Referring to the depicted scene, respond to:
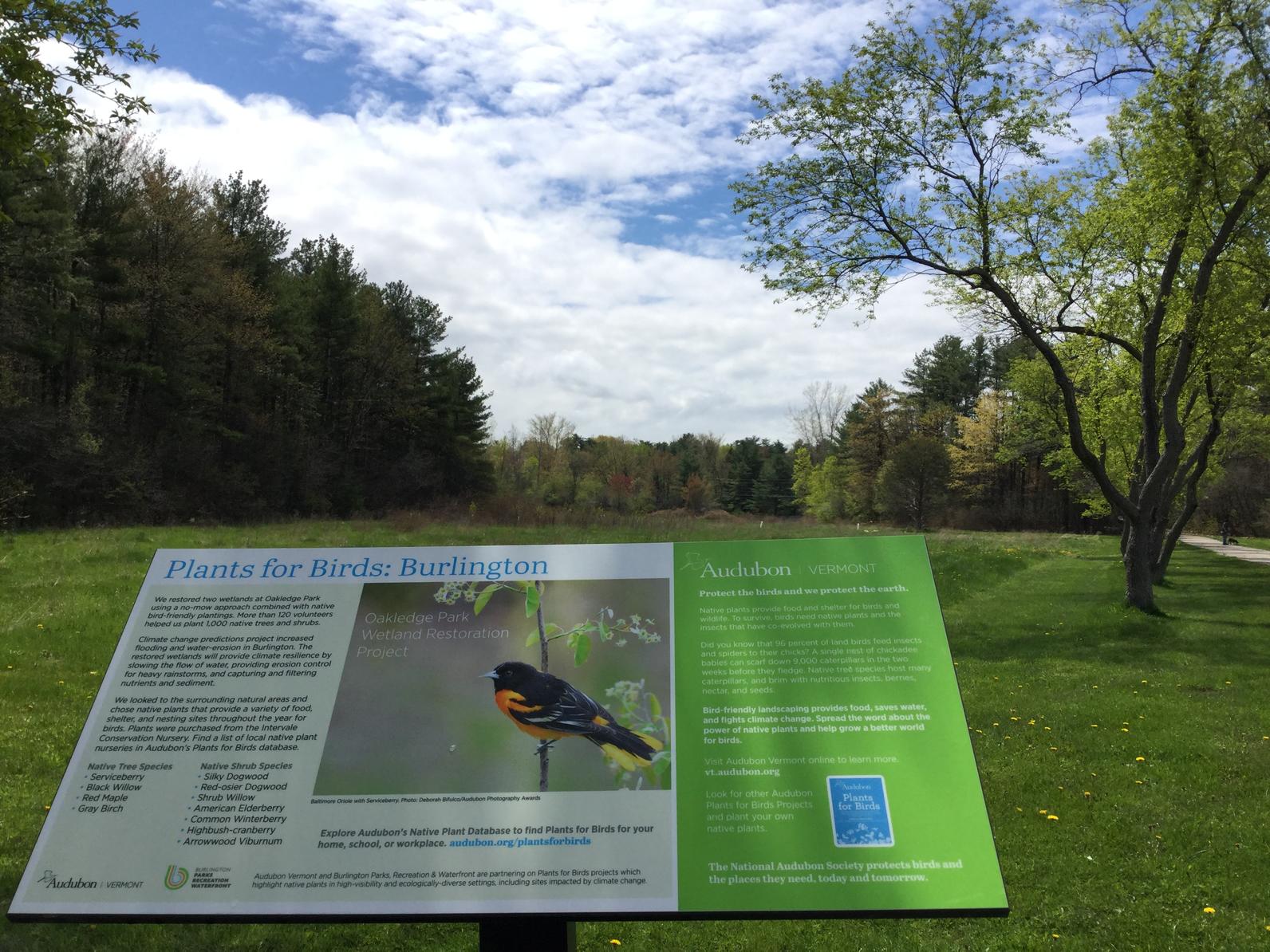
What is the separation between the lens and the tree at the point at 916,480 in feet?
196

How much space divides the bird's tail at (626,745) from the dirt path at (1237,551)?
35.8m

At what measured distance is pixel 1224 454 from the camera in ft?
98.1

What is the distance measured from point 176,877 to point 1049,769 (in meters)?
6.92

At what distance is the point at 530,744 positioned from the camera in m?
3.17

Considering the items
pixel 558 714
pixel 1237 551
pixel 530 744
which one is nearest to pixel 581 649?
pixel 558 714

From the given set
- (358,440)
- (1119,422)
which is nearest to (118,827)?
(1119,422)

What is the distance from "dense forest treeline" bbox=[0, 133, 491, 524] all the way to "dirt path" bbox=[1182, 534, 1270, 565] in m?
38.6

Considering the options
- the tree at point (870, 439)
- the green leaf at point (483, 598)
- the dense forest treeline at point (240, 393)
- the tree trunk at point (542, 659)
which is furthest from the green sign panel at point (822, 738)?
the tree at point (870, 439)

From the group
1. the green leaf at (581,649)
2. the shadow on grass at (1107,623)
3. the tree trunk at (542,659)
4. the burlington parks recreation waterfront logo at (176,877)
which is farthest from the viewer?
the shadow on grass at (1107,623)

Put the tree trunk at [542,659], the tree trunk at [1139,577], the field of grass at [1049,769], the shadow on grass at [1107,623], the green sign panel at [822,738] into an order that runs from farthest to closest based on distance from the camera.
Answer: the tree trunk at [1139,577] → the shadow on grass at [1107,623] → the field of grass at [1049,769] → the tree trunk at [542,659] → the green sign panel at [822,738]

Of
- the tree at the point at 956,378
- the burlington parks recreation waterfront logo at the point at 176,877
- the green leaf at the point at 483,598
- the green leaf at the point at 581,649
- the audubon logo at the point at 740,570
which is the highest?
the tree at the point at 956,378

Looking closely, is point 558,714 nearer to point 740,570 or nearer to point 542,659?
point 542,659

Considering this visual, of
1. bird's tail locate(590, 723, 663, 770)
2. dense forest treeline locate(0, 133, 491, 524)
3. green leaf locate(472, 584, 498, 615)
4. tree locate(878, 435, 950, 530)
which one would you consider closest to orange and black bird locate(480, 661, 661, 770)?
bird's tail locate(590, 723, 663, 770)

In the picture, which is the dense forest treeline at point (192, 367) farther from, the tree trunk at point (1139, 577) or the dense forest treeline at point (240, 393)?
the tree trunk at point (1139, 577)
